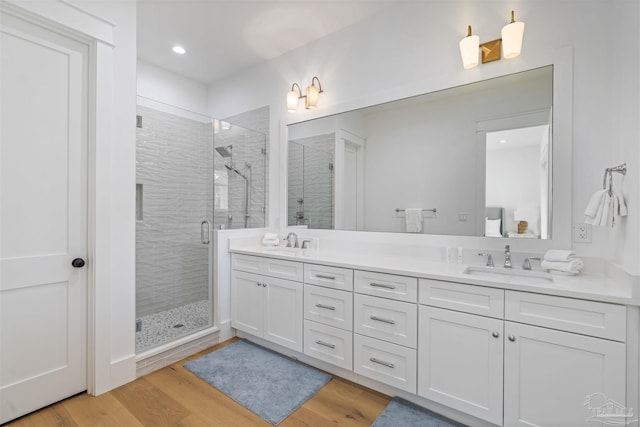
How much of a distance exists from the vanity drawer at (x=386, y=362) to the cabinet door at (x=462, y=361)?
2.3 inches

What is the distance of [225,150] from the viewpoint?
122 inches

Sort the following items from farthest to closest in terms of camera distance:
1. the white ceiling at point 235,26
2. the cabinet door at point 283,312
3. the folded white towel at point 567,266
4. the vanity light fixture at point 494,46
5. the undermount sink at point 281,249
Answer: the undermount sink at point 281,249 < the white ceiling at point 235,26 < the cabinet door at point 283,312 < the vanity light fixture at point 494,46 < the folded white towel at point 567,266

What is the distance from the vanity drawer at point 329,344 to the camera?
2004 millimetres

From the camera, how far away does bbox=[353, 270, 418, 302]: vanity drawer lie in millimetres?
1755

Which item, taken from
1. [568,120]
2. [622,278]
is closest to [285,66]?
[568,120]

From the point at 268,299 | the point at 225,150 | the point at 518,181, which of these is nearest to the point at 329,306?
the point at 268,299

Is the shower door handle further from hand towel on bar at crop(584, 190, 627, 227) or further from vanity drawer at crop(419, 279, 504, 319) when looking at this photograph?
hand towel on bar at crop(584, 190, 627, 227)

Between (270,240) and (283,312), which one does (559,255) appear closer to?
(283,312)

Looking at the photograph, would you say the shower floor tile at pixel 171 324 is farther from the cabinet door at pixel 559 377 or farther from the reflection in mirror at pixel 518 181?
the reflection in mirror at pixel 518 181

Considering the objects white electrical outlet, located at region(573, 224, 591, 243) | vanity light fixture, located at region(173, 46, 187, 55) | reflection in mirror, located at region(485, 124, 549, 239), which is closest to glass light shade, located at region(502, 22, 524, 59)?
reflection in mirror, located at region(485, 124, 549, 239)

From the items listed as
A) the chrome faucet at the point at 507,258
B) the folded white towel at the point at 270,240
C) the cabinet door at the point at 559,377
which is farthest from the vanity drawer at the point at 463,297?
the folded white towel at the point at 270,240

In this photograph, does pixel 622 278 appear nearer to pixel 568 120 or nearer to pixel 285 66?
pixel 568 120

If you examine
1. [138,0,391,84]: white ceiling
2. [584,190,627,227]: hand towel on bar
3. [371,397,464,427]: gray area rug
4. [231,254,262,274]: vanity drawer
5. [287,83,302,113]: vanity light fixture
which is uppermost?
→ [138,0,391,84]: white ceiling

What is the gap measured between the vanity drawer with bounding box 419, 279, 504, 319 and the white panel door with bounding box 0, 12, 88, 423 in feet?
7.15
